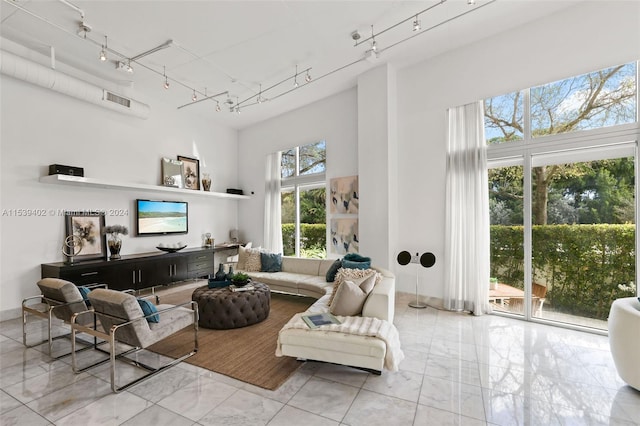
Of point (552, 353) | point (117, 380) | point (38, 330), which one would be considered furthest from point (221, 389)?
point (552, 353)

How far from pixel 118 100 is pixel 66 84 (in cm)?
85

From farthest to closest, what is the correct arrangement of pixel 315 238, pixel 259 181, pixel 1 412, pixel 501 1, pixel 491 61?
pixel 259 181 < pixel 315 238 < pixel 491 61 < pixel 501 1 < pixel 1 412

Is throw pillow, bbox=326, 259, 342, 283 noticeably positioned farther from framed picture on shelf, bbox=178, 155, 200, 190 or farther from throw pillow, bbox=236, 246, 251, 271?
framed picture on shelf, bbox=178, 155, 200, 190

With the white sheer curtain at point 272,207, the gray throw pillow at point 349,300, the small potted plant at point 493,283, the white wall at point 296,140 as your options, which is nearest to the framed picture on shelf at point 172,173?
the white wall at point 296,140

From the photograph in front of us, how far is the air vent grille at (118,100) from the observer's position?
541 cm

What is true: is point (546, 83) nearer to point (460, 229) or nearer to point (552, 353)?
point (460, 229)

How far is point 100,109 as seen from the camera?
552 centimetres

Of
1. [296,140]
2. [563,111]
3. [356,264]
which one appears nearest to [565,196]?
[563,111]

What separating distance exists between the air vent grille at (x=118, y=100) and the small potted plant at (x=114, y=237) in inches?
90.9

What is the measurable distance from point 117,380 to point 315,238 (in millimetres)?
4726

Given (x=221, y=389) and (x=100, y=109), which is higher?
(x=100, y=109)

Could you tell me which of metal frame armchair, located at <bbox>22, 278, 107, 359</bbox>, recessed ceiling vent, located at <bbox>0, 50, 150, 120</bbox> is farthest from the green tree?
recessed ceiling vent, located at <bbox>0, 50, 150, 120</bbox>

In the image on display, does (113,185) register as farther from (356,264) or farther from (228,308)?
(356,264)

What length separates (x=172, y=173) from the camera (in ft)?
22.0
